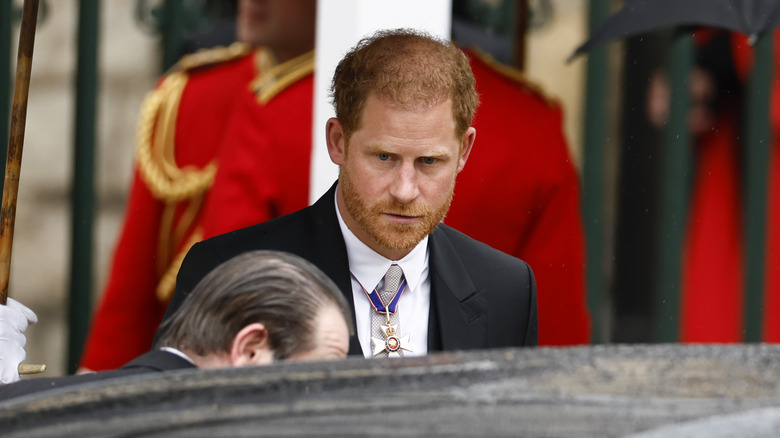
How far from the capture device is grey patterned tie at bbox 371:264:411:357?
2191 mm

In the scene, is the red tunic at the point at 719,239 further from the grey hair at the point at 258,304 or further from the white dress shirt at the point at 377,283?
the grey hair at the point at 258,304

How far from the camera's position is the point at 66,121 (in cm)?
402

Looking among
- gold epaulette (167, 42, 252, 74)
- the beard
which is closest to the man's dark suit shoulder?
the beard

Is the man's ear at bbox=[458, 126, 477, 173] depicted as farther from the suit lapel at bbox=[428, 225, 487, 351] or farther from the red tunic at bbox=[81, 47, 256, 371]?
the red tunic at bbox=[81, 47, 256, 371]

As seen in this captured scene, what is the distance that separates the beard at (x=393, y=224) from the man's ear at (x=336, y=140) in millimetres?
40

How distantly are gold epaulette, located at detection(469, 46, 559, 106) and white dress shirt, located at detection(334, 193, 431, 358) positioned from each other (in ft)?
3.98

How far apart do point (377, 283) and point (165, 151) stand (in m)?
1.46

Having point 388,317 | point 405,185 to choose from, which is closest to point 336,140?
point 405,185

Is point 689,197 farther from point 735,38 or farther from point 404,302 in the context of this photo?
point 404,302

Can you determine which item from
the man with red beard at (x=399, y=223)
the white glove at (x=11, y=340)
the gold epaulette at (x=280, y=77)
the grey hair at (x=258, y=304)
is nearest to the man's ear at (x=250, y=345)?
the grey hair at (x=258, y=304)

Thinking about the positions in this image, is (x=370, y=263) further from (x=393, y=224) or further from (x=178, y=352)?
(x=178, y=352)

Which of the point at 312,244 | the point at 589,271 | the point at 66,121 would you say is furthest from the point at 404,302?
the point at 66,121

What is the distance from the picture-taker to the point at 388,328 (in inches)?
87.3

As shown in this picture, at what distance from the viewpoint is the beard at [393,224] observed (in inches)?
85.1
